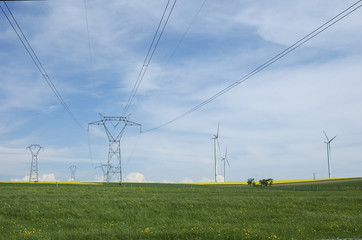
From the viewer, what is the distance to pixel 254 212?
93.7 feet

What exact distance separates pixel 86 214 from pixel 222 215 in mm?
10761

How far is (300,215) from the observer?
1108 inches

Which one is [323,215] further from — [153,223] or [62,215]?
[62,215]

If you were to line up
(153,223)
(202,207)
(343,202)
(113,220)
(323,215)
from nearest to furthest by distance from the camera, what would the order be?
(153,223), (113,220), (323,215), (202,207), (343,202)

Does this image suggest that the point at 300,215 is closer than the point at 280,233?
No

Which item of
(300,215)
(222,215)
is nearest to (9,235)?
(222,215)

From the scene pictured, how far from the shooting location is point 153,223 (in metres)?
23.9

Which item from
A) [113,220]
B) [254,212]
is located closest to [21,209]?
[113,220]

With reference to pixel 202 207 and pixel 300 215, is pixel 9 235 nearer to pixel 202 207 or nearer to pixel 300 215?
pixel 202 207

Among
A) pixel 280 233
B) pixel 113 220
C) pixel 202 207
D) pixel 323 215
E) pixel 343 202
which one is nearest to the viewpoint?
pixel 280 233

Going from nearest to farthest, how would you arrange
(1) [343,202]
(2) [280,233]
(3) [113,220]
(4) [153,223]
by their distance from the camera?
(2) [280,233]
(4) [153,223]
(3) [113,220]
(1) [343,202]

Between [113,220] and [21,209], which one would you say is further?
[21,209]

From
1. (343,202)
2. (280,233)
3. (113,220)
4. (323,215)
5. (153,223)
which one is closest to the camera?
(280,233)

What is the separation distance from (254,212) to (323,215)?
5.38 m
